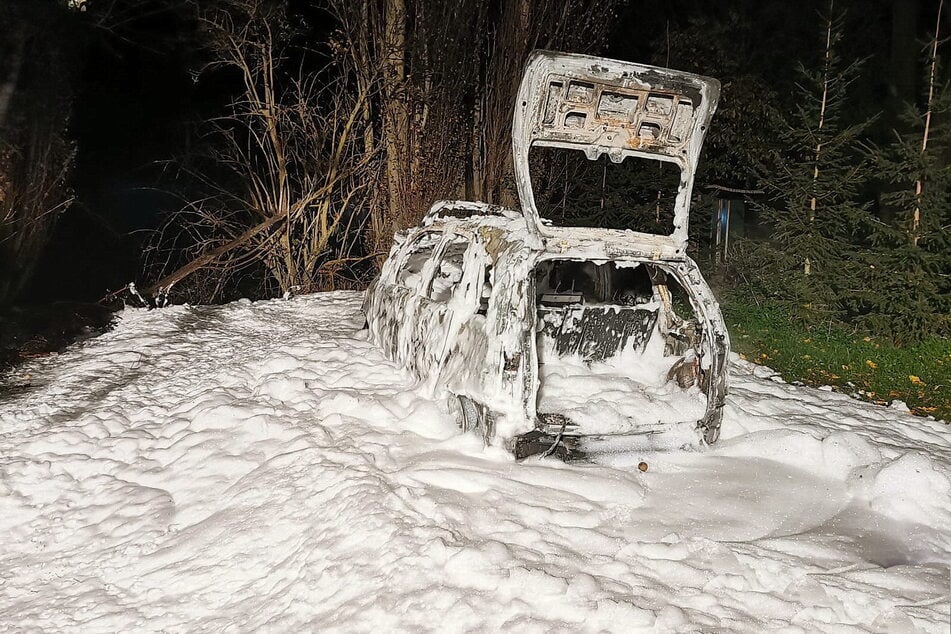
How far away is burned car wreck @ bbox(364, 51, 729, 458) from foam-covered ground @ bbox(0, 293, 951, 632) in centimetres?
33

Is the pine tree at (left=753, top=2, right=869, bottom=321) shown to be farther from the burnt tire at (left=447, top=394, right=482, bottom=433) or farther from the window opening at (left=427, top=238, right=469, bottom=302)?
the burnt tire at (left=447, top=394, right=482, bottom=433)

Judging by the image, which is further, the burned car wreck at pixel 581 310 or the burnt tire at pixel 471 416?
the burnt tire at pixel 471 416

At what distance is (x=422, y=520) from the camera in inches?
167

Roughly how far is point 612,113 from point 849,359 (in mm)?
5977

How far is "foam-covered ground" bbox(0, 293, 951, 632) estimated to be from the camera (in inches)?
140

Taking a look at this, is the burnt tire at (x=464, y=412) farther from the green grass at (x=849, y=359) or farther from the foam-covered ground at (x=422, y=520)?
the green grass at (x=849, y=359)

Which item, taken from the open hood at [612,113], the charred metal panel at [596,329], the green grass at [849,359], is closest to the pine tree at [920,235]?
the green grass at [849,359]

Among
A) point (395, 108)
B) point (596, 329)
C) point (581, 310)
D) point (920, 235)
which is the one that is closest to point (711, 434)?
point (596, 329)

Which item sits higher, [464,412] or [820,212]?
[820,212]

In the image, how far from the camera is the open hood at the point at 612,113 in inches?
191

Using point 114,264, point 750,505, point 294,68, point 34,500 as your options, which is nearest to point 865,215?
point 750,505

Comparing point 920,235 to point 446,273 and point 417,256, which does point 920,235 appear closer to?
point 417,256

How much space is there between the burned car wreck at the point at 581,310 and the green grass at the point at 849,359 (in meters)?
3.44

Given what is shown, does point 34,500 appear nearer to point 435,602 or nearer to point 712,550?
point 435,602
